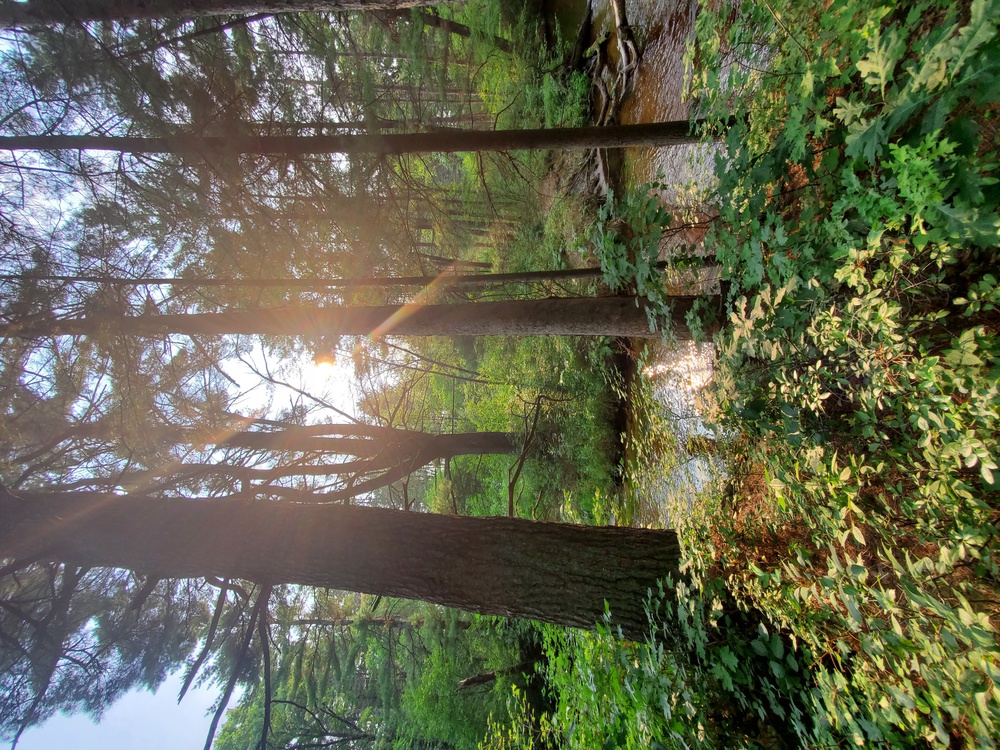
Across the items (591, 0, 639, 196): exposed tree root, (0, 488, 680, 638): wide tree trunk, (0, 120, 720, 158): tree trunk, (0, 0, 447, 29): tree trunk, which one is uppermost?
(591, 0, 639, 196): exposed tree root

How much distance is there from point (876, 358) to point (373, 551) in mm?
2483

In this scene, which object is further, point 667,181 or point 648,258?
point 667,181

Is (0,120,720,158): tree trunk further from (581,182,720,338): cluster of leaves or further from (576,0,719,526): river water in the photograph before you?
(576,0,719,526): river water

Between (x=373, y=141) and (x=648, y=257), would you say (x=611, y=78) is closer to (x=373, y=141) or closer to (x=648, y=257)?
(x=373, y=141)

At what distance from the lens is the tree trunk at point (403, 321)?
308 centimetres

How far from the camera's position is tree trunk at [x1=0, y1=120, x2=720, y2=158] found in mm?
2848

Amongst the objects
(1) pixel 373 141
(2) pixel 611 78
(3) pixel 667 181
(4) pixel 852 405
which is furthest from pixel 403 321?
(2) pixel 611 78

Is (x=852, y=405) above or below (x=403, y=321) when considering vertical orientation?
below

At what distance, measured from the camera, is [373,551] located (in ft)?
9.16

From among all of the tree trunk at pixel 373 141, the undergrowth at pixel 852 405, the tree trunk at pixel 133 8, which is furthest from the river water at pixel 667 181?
the tree trunk at pixel 133 8

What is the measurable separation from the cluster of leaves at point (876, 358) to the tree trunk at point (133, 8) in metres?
2.46

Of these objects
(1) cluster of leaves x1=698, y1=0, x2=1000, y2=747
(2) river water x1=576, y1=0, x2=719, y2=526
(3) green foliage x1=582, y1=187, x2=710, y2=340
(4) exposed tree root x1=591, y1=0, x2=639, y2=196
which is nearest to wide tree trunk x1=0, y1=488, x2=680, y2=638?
(1) cluster of leaves x1=698, y1=0, x2=1000, y2=747

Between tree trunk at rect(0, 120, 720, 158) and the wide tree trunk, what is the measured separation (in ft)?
6.65

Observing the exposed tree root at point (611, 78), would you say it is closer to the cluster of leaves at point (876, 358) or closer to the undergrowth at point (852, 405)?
the undergrowth at point (852, 405)
